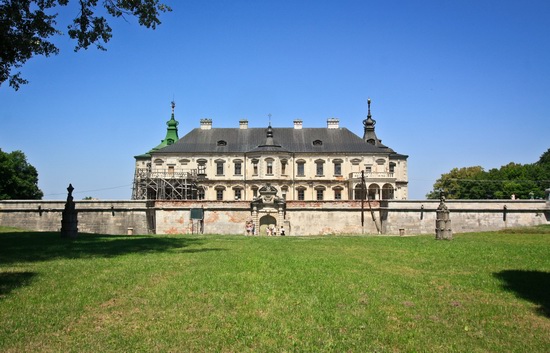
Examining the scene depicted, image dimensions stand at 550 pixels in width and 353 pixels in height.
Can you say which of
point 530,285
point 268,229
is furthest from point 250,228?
point 530,285

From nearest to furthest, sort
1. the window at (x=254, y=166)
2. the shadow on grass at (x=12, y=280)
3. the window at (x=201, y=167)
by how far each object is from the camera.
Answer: the shadow on grass at (x=12, y=280), the window at (x=254, y=166), the window at (x=201, y=167)

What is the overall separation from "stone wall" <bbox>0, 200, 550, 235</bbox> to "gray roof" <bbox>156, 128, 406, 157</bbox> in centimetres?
1529

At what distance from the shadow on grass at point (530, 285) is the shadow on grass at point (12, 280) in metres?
9.99

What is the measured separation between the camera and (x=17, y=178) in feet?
173

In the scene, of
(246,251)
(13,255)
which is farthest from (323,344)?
(13,255)

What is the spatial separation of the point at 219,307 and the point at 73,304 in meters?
2.63

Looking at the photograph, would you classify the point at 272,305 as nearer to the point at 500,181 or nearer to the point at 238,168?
the point at 238,168

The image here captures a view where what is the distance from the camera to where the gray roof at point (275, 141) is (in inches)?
2052

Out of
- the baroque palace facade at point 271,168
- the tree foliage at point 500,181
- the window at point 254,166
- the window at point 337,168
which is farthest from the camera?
the tree foliage at point 500,181

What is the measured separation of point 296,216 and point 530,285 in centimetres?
2749

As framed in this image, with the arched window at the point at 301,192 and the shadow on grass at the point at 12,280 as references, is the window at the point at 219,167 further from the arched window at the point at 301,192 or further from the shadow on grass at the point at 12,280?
the shadow on grass at the point at 12,280

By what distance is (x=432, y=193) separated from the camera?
80438mm

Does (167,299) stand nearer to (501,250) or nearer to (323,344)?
(323,344)

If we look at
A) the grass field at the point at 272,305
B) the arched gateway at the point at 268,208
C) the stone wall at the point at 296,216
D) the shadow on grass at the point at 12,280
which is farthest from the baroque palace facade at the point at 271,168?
the shadow on grass at the point at 12,280
